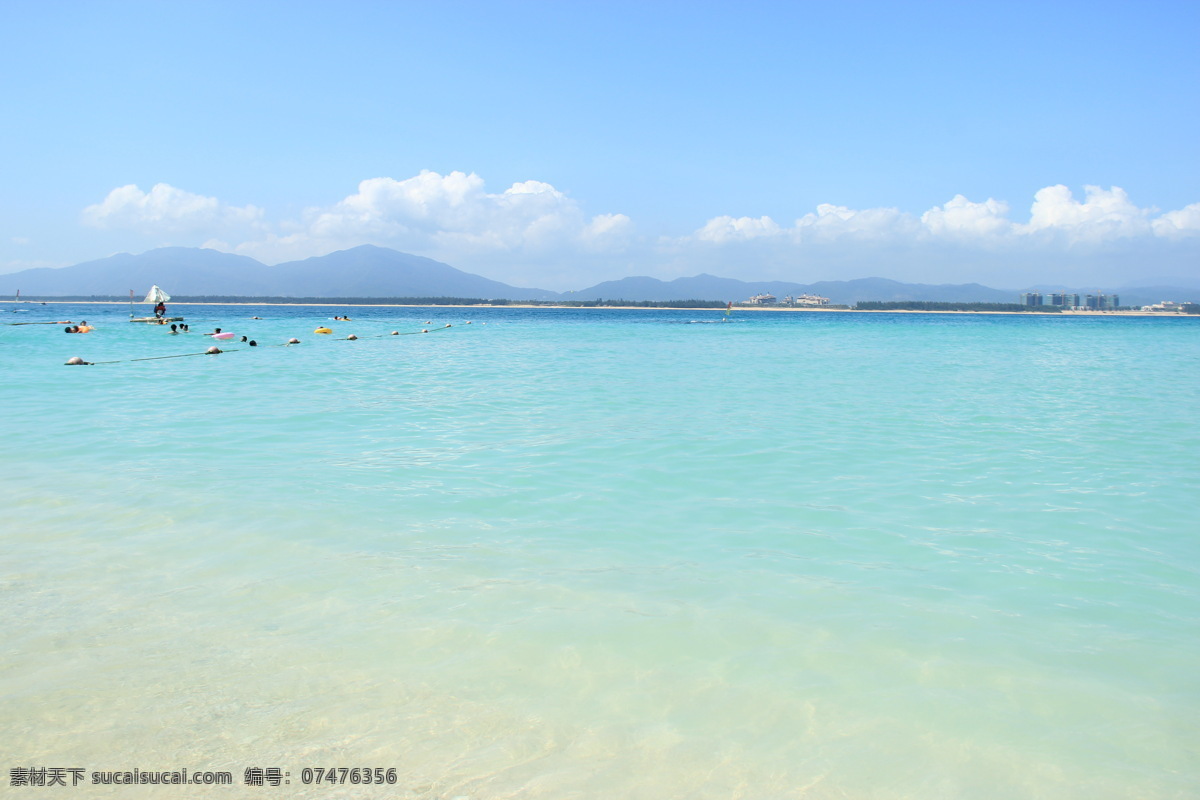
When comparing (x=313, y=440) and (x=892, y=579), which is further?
(x=313, y=440)

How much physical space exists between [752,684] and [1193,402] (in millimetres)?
21600

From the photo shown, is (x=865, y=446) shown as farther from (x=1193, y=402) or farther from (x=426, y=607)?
(x=1193, y=402)

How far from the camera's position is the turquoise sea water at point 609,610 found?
3.83 metres

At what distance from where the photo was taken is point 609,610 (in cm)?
576

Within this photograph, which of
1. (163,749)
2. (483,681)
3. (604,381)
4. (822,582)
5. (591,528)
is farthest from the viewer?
(604,381)

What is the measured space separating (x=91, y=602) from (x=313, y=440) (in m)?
7.67

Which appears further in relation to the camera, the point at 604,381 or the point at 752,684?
the point at 604,381

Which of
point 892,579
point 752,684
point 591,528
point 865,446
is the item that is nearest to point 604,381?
point 865,446

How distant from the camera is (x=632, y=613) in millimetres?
5699

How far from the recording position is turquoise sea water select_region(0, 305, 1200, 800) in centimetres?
383

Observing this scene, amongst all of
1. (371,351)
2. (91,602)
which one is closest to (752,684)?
(91,602)

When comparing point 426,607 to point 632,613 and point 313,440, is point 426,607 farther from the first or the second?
point 313,440

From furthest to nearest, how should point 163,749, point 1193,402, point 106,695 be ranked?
point 1193,402, point 106,695, point 163,749

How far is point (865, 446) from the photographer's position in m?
12.9
